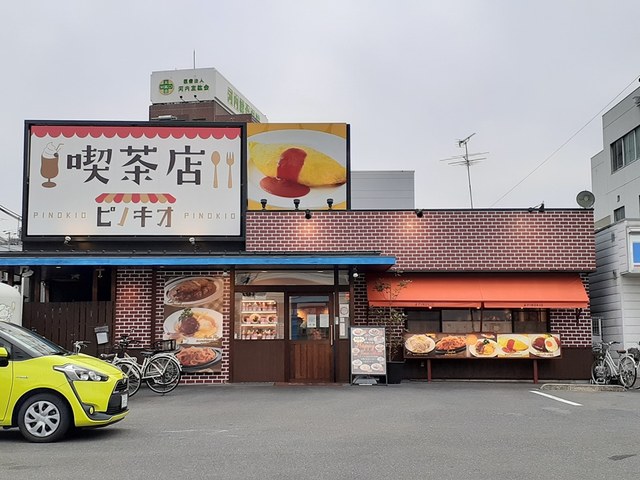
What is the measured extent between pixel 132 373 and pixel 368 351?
211 inches

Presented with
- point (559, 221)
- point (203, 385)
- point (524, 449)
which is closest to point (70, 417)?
point (524, 449)

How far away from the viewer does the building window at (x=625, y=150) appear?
34.5 m

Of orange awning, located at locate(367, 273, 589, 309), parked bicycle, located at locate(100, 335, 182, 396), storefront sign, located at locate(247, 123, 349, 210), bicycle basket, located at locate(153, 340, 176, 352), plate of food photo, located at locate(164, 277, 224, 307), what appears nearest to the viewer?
parked bicycle, located at locate(100, 335, 182, 396)

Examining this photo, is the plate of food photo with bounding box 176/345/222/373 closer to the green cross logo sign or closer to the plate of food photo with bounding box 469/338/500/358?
the plate of food photo with bounding box 469/338/500/358

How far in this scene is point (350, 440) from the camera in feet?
30.5

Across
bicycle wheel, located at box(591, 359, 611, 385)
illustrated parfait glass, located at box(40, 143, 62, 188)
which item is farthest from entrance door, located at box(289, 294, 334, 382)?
illustrated parfait glass, located at box(40, 143, 62, 188)

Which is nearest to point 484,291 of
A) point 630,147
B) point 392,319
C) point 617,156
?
point 392,319

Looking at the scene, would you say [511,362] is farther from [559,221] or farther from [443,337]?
[559,221]

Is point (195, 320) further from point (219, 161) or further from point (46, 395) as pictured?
point (46, 395)

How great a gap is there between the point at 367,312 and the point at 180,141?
21.7 ft

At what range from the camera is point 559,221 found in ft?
62.1

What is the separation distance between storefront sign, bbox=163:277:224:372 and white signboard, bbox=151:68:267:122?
42.7 meters

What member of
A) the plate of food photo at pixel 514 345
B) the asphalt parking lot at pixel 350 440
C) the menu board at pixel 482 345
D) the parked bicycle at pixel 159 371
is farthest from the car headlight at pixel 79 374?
the plate of food photo at pixel 514 345

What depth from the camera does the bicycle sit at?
17.0 meters
